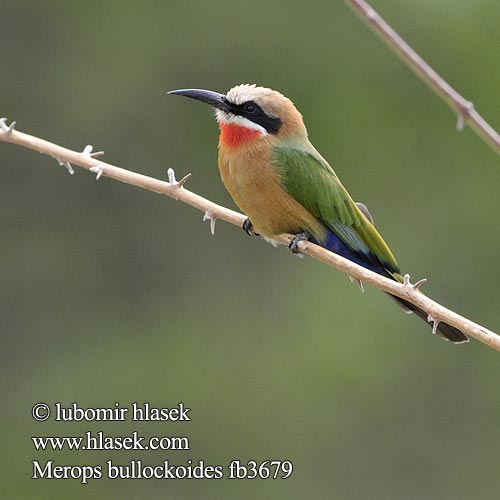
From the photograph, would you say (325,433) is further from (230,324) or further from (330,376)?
(230,324)

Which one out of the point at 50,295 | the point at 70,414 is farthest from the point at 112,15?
the point at 70,414

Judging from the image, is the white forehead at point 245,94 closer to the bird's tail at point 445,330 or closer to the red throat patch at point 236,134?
the red throat patch at point 236,134

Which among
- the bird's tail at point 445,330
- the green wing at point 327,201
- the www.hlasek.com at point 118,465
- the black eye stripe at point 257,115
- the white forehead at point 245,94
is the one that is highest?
the www.hlasek.com at point 118,465

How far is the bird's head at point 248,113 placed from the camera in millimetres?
3627

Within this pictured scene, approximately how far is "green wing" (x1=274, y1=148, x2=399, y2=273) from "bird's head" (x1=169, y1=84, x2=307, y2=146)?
3.8 inches

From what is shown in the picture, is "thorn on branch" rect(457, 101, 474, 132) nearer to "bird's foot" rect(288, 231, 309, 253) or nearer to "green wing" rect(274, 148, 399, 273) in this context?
"bird's foot" rect(288, 231, 309, 253)

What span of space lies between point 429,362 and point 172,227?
93.0 inches

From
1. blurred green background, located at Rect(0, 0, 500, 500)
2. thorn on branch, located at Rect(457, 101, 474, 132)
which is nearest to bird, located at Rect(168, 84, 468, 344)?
thorn on branch, located at Rect(457, 101, 474, 132)

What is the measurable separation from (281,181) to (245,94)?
1.05ft

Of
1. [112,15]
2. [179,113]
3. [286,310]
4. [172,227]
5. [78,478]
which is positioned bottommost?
[78,478]

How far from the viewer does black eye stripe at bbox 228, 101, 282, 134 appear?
3646 mm

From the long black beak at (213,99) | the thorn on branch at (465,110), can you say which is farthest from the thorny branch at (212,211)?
the thorn on branch at (465,110)

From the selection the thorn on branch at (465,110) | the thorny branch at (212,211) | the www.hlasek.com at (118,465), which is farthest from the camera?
the www.hlasek.com at (118,465)

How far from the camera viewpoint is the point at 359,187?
8.52m
